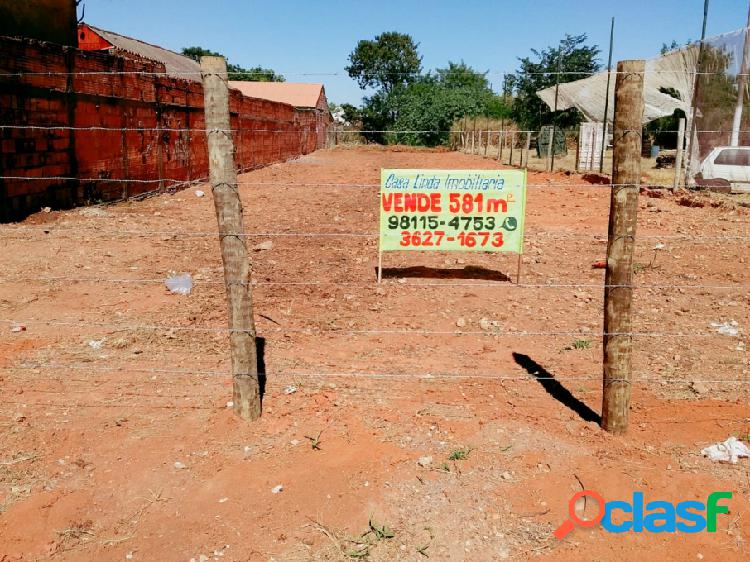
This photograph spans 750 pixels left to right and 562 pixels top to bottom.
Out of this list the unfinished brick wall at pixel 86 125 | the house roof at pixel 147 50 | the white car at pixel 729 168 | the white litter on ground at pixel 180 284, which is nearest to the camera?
the white litter on ground at pixel 180 284

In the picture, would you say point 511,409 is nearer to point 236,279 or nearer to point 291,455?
point 291,455

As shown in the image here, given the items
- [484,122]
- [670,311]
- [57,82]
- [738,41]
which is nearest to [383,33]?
[484,122]

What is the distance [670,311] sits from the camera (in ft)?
21.0

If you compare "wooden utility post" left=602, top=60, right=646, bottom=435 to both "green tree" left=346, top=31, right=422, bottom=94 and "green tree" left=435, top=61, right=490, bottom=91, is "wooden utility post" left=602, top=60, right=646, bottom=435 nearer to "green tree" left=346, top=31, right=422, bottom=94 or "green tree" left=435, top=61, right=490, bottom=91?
"green tree" left=435, top=61, right=490, bottom=91

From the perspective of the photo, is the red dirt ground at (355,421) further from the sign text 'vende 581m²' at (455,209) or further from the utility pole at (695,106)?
the utility pole at (695,106)

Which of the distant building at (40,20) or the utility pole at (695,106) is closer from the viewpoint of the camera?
the distant building at (40,20)

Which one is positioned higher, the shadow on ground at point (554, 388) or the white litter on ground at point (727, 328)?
the white litter on ground at point (727, 328)

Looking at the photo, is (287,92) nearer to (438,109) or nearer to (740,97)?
(438,109)

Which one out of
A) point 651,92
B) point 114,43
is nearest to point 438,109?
point 651,92

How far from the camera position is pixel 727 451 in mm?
3674

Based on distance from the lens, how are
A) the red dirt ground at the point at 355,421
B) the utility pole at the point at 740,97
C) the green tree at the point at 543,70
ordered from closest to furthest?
the red dirt ground at the point at 355,421 → the utility pole at the point at 740,97 → the green tree at the point at 543,70

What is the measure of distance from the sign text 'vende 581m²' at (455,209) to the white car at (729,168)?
1134 centimetres

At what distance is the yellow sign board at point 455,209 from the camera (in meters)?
6.94

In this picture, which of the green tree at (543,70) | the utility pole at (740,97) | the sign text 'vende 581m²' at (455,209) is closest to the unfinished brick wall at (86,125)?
the sign text 'vende 581m²' at (455,209)
